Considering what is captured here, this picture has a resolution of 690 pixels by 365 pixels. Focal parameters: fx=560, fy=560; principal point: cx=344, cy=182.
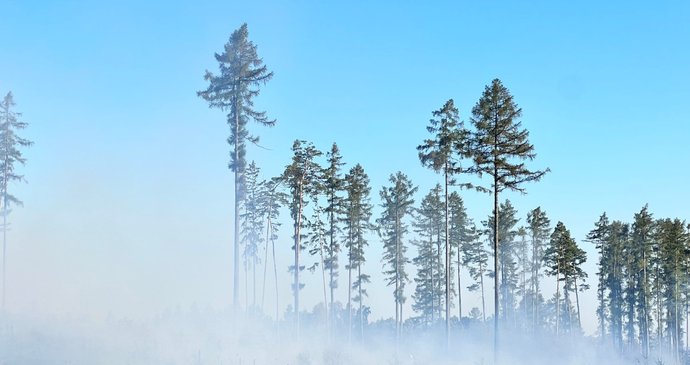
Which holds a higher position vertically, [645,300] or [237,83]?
[237,83]

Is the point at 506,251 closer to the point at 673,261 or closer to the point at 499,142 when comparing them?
the point at 673,261

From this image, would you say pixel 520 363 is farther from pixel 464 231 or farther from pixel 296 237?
pixel 464 231

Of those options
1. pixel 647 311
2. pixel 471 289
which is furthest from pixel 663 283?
pixel 471 289

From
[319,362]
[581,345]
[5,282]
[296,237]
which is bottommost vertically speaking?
[581,345]

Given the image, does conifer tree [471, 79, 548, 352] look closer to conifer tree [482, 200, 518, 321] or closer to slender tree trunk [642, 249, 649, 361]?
conifer tree [482, 200, 518, 321]

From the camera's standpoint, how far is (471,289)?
6003cm

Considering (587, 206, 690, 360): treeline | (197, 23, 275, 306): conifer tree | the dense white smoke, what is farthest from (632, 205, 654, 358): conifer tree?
(197, 23, 275, 306): conifer tree

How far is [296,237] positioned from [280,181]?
419 cm

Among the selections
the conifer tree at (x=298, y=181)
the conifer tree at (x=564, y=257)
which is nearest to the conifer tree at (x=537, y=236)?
the conifer tree at (x=564, y=257)

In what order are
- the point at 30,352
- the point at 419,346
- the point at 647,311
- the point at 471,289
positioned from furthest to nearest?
1. the point at 471,289
2. the point at 647,311
3. the point at 419,346
4. the point at 30,352

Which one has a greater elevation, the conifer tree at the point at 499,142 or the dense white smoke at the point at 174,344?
the conifer tree at the point at 499,142

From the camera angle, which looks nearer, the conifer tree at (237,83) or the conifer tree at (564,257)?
the conifer tree at (237,83)

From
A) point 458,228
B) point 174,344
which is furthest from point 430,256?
point 174,344

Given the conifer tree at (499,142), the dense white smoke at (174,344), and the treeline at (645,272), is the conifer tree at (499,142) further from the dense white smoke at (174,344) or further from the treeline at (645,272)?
the treeline at (645,272)
